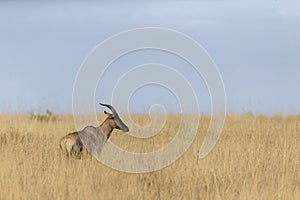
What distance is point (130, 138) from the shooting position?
40.2 feet

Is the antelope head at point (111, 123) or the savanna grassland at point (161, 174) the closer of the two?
the savanna grassland at point (161, 174)

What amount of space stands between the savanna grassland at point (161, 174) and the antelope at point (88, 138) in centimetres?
21

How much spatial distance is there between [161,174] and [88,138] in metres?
2.16

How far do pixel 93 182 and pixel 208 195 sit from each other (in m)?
1.42

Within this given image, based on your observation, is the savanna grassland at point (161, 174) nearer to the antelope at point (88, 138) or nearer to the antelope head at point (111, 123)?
the antelope at point (88, 138)

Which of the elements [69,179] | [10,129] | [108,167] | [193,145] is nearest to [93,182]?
[69,179]

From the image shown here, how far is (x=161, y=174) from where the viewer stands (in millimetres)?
9086

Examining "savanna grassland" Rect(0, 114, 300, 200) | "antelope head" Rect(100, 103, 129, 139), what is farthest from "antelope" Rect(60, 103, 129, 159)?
"savanna grassland" Rect(0, 114, 300, 200)

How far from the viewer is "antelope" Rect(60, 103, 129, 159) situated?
10.6m

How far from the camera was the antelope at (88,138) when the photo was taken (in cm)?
1064

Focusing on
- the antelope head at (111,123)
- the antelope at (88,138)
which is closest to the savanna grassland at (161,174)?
the antelope at (88,138)

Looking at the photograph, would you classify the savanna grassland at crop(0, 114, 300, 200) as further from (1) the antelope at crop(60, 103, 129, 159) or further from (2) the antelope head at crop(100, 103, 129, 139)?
(2) the antelope head at crop(100, 103, 129, 139)

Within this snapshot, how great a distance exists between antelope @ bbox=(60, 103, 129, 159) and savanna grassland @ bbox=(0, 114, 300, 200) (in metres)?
0.21

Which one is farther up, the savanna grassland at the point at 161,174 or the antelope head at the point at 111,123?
the antelope head at the point at 111,123
